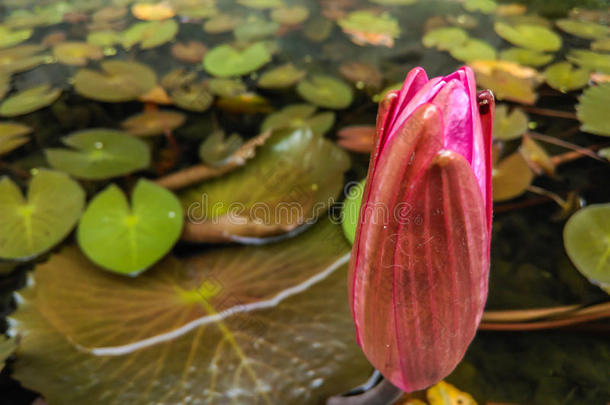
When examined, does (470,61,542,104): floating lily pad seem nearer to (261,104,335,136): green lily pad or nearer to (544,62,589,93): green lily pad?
(544,62,589,93): green lily pad

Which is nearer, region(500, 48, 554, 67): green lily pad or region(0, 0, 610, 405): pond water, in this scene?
region(0, 0, 610, 405): pond water

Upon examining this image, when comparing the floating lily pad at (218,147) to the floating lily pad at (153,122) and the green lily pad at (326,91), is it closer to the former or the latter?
the floating lily pad at (153,122)

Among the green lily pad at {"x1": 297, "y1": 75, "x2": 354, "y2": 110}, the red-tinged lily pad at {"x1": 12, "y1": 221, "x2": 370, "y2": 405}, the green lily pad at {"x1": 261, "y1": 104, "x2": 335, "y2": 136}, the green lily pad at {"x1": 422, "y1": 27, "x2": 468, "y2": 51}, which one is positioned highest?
the green lily pad at {"x1": 422, "y1": 27, "x2": 468, "y2": 51}

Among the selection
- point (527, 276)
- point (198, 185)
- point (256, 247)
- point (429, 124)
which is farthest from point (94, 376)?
point (527, 276)

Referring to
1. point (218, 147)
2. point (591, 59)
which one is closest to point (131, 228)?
point (218, 147)

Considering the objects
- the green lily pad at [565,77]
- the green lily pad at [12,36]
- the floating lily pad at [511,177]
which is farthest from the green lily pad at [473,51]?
the green lily pad at [12,36]

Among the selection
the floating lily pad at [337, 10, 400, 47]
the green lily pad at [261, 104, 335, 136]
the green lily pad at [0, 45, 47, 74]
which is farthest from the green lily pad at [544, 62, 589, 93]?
the green lily pad at [0, 45, 47, 74]
